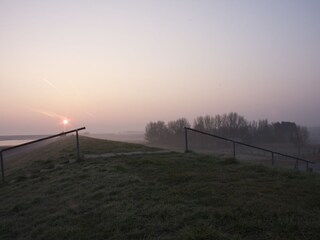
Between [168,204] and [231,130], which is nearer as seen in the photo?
[168,204]

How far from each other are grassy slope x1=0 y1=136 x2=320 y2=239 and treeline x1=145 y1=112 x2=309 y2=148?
305ft

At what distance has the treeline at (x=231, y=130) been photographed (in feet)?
349

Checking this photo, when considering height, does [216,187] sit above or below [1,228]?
above

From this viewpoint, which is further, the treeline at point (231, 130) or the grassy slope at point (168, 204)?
the treeline at point (231, 130)

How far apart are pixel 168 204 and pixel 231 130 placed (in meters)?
105

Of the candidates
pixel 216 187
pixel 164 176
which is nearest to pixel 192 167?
pixel 164 176

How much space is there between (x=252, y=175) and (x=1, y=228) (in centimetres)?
503

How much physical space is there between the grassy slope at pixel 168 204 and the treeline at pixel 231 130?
305 feet

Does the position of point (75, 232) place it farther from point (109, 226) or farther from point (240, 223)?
point (240, 223)

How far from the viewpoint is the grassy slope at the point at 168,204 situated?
4590 mm

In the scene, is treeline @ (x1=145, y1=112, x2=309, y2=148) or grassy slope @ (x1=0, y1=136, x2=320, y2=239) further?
treeline @ (x1=145, y1=112, x2=309, y2=148)

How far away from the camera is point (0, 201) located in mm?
8555

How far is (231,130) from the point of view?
108 m

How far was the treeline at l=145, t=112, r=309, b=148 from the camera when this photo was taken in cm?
10643
